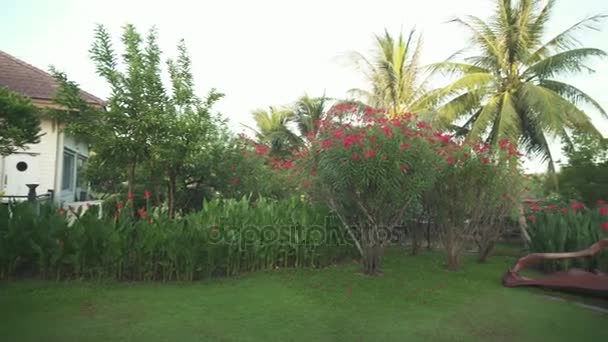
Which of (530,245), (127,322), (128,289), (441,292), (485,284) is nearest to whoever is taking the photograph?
(127,322)

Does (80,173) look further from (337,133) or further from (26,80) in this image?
(337,133)

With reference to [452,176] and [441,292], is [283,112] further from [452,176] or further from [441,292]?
[441,292]

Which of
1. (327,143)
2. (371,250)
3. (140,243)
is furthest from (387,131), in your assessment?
(140,243)

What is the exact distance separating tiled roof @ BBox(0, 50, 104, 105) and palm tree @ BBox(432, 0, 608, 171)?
35.6 feet

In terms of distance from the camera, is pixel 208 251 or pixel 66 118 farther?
pixel 66 118

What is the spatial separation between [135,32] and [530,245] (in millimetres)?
9700

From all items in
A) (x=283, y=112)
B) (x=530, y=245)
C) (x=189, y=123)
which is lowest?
(x=530, y=245)

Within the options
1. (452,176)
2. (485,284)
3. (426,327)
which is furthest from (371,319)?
(452,176)

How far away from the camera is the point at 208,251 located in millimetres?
6379

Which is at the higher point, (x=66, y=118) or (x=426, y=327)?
(x=66, y=118)

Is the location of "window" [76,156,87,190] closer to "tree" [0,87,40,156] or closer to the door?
the door

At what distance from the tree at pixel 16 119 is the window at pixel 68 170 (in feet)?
27.1

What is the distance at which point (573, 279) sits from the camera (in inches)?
256

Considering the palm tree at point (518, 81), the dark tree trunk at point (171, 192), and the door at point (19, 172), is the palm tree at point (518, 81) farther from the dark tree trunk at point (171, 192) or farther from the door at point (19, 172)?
the door at point (19, 172)
